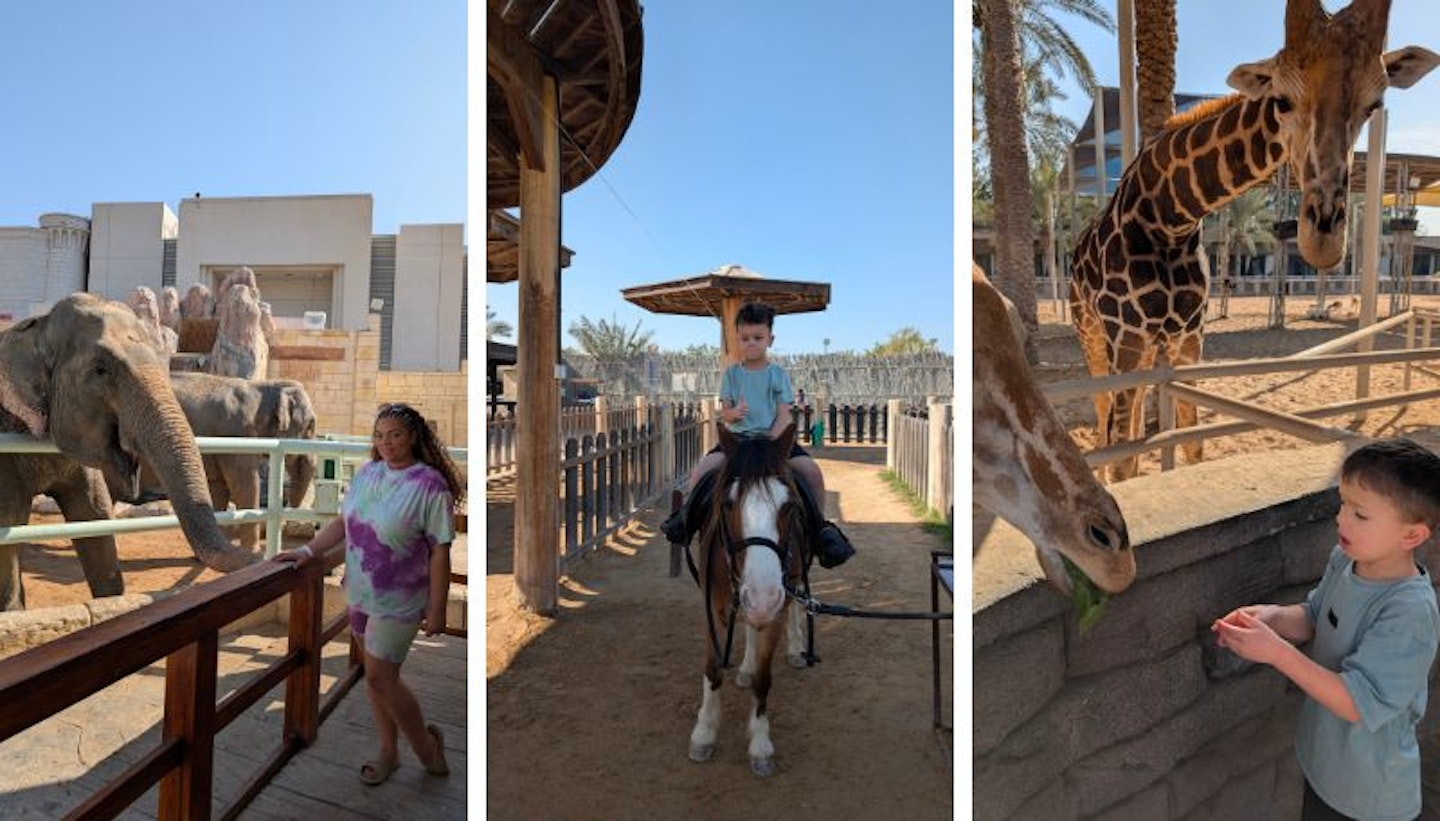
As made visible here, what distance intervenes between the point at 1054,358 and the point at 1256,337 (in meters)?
1.81

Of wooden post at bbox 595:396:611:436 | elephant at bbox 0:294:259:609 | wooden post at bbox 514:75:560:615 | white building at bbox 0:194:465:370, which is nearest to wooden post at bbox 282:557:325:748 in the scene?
wooden post at bbox 514:75:560:615

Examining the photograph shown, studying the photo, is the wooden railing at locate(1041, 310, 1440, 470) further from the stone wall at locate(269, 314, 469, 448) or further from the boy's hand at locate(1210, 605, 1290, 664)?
the stone wall at locate(269, 314, 469, 448)

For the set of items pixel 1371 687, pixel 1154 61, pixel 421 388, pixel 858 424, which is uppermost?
pixel 1154 61

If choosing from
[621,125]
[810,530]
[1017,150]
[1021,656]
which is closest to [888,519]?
[1017,150]

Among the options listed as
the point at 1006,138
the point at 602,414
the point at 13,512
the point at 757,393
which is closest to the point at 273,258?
the point at 13,512

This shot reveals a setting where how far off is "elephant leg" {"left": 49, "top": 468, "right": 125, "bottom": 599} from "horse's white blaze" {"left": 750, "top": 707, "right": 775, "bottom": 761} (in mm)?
3099

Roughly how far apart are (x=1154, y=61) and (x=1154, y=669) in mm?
2141

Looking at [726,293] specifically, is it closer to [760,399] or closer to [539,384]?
[539,384]

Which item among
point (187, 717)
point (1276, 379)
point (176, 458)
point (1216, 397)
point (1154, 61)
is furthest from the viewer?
point (1276, 379)

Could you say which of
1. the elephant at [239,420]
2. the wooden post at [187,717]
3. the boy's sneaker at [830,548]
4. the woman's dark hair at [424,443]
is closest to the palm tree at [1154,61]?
the boy's sneaker at [830,548]

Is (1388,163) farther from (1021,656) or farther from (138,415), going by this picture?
(138,415)

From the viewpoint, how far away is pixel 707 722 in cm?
164

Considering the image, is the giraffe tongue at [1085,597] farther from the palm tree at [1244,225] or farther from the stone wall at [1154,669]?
the palm tree at [1244,225]

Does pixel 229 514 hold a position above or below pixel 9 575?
above
